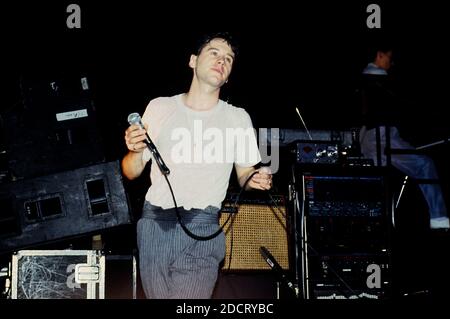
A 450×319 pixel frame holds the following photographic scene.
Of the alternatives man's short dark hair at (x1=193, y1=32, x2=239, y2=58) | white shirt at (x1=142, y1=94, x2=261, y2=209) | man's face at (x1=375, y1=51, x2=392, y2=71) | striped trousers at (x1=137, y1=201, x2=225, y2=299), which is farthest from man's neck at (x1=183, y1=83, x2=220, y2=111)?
man's face at (x1=375, y1=51, x2=392, y2=71)

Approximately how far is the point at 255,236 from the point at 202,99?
165 centimetres

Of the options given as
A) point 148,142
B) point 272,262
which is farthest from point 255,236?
point 148,142

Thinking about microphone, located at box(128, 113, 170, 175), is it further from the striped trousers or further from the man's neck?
the man's neck

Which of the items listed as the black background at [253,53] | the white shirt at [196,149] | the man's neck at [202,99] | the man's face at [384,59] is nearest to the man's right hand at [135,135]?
the white shirt at [196,149]

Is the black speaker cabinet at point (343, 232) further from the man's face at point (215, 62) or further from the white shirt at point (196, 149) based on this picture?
the man's face at point (215, 62)

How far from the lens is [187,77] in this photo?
5.62 meters

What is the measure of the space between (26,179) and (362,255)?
2.44 metres

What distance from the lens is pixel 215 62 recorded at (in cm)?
253

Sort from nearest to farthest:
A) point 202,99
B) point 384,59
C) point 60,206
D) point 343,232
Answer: point 202,99 → point 60,206 → point 343,232 → point 384,59

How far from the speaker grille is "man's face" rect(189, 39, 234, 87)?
1.51 m

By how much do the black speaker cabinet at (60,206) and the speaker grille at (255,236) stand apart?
1.09 metres

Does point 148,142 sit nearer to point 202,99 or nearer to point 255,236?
point 202,99

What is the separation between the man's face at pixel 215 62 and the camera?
249 cm
